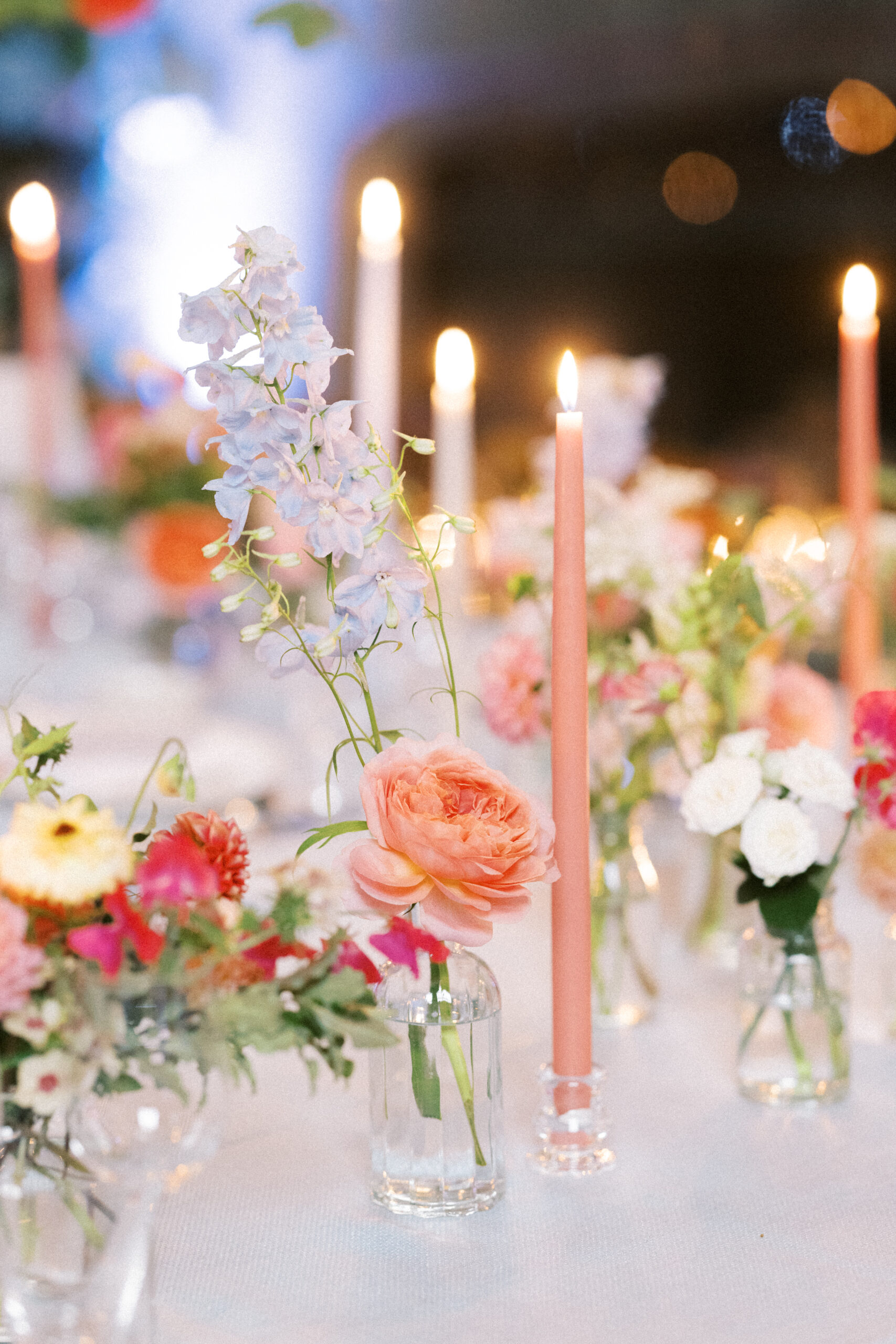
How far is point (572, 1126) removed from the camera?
609mm

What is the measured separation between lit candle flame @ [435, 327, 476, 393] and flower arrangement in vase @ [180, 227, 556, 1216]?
15.0 inches

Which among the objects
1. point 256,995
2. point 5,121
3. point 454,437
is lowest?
point 256,995

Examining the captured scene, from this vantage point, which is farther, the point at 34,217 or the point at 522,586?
the point at 34,217

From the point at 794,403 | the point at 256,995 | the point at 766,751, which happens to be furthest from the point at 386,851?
the point at 794,403

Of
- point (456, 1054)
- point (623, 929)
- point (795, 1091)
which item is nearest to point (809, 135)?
point (623, 929)

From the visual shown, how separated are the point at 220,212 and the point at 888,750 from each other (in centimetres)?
A: 314

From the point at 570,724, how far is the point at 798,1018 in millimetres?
223

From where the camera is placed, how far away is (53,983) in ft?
1.37

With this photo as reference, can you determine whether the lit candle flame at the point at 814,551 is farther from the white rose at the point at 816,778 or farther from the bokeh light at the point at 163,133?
the bokeh light at the point at 163,133

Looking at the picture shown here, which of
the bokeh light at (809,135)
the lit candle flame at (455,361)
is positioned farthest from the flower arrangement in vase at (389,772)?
the bokeh light at (809,135)

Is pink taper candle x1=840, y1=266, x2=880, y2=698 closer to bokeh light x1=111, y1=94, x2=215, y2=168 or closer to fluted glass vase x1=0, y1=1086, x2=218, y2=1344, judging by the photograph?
fluted glass vase x1=0, y1=1086, x2=218, y2=1344

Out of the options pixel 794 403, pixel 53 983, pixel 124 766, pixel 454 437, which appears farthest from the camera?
pixel 794 403

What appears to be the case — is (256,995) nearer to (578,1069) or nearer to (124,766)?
(578,1069)

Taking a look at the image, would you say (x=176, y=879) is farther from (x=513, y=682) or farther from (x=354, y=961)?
(x=513, y=682)
